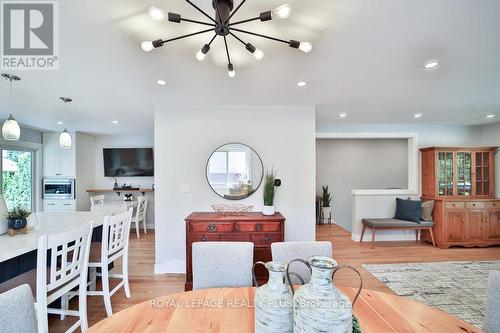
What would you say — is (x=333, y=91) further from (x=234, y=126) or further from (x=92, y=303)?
(x=92, y=303)

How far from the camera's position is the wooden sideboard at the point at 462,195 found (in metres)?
4.13

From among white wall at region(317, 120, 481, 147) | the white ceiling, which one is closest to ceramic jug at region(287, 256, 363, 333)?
the white ceiling

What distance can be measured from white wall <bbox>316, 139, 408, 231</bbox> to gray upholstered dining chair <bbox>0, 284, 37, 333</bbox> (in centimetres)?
610

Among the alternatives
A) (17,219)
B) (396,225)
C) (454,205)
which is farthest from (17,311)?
(454,205)

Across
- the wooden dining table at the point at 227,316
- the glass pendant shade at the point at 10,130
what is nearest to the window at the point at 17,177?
the glass pendant shade at the point at 10,130

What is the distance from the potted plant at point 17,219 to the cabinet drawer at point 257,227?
6.59 ft

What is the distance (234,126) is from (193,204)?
1274mm

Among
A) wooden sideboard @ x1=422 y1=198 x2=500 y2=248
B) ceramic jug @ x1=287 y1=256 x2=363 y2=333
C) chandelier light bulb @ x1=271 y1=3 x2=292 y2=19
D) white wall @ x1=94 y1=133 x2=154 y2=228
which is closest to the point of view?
ceramic jug @ x1=287 y1=256 x2=363 y2=333

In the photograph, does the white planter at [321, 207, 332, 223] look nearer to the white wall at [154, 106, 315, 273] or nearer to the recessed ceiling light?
the white wall at [154, 106, 315, 273]

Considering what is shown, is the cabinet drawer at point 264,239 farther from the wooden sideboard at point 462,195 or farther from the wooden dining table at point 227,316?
the wooden sideboard at point 462,195

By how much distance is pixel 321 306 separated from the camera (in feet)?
2.38

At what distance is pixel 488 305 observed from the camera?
Answer: 1077 mm

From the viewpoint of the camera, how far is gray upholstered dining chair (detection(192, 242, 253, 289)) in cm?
145
